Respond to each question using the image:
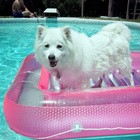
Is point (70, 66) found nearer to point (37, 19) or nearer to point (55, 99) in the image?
point (55, 99)

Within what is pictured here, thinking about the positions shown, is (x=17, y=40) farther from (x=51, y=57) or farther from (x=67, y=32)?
(x=51, y=57)

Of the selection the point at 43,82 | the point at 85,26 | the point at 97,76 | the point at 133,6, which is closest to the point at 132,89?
the point at 97,76

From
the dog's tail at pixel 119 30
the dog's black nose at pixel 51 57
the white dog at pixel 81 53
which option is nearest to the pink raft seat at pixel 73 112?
the white dog at pixel 81 53

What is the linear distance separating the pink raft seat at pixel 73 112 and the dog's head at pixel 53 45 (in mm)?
443

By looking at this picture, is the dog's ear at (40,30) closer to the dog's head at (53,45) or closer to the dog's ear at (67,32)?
the dog's head at (53,45)

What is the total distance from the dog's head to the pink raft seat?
0.44 m

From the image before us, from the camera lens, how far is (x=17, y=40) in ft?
38.2

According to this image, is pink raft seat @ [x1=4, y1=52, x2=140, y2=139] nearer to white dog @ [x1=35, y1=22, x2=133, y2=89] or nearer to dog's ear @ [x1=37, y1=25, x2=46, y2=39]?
white dog @ [x1=35, y1=22, x2=133, y2=89]

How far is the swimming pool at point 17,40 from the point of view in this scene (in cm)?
708

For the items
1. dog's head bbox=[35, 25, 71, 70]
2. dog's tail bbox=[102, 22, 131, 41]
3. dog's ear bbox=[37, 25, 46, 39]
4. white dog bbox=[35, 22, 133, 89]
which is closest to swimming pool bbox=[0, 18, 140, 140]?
white dog bbox=[35, 22, 133, 89]

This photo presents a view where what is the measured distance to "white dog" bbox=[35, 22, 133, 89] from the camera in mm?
→ 4219

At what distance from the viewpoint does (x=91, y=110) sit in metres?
4.00

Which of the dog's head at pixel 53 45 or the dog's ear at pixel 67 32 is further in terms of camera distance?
the dog's ear at pixel 67 32

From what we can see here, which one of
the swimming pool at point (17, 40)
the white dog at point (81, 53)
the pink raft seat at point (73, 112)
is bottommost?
the swimming pool at point (17, 40)
